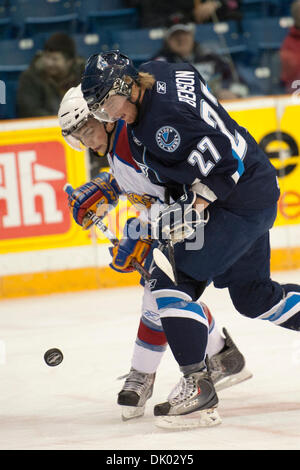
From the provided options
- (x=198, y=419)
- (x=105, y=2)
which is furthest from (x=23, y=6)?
(x=198, y=419)

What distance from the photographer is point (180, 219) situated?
2.64 m

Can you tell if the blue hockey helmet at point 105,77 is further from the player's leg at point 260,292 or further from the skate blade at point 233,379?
the skate blade at point 233,379

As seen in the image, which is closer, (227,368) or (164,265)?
(164,265)

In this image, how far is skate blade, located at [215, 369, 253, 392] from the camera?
328 centimetres

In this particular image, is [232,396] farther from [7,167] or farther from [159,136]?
[7,167]

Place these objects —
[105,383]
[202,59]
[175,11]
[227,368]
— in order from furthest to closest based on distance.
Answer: [175,11], [202,59], [105,383], [227,368]

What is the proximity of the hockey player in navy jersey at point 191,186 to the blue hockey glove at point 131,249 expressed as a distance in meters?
0.32

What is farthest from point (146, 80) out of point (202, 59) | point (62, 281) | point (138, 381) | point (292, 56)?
point (292, 56)

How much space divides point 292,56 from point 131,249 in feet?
11.4

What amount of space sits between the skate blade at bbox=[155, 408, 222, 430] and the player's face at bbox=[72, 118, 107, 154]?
0.92 m

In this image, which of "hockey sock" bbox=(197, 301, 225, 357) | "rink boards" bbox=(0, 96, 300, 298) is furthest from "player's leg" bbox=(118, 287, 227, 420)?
"rink boards" bbox=(0, 96, 300, 298)

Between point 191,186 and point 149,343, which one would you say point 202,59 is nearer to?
point 149,343

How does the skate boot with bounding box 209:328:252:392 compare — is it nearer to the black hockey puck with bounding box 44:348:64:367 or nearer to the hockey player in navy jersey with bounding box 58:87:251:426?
the hockey player in navy jersey with bounding box 58:87:251:426

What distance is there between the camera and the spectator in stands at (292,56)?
603 centimetres
